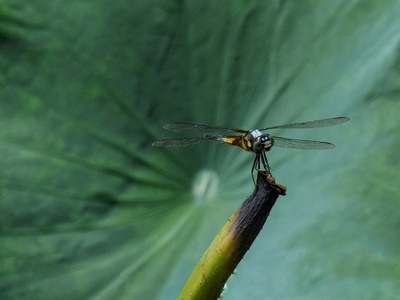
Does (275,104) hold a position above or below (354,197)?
above

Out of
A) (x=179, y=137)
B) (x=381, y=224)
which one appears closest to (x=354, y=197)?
(x=381, y=224)

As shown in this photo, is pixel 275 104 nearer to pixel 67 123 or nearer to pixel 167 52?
pixel 167 52

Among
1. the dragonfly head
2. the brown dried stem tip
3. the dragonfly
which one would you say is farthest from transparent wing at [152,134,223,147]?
the brown dried stem tip

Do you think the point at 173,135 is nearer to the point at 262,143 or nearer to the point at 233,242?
the point at 262,143

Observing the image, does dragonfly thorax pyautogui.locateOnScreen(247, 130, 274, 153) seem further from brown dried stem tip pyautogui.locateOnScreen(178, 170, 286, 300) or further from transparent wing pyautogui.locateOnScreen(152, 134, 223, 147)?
brown dried stem tip pyautogui.locateOnScreen(178, 170, 286, 300)

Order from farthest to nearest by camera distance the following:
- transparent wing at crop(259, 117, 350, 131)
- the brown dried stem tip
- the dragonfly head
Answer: transparent wing at crop(259, 117, 350, 131) → the dragonfly head → the brown dried stem tip

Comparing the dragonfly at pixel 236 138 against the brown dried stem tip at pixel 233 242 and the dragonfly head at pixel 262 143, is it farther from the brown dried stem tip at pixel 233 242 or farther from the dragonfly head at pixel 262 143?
the brown dried stem tip at pixel 233 242

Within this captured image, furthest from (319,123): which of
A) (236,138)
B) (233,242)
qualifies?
(233,242)
